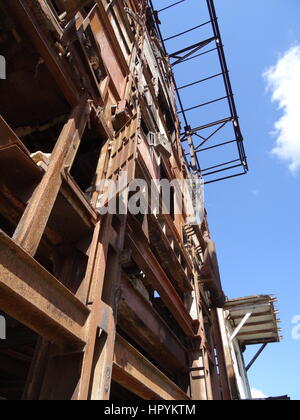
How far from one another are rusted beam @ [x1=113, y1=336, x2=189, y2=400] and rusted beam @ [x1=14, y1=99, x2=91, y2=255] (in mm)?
1659

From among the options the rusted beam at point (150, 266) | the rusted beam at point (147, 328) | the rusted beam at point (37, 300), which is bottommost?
the rusted beam at point (37, 300)

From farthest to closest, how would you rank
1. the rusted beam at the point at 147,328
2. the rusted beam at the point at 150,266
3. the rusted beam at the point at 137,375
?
the rusted beam at the point at 150,266
the rusted beam at the point at 147,328
the rusted beam at the point at 137,375

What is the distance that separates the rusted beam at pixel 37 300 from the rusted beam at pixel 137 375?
2.67 feet

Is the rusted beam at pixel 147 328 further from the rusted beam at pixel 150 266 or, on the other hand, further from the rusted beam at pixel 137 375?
the rusted beam at pixel 137 375

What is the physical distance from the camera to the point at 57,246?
3.88m

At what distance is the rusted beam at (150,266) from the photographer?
5051 mm

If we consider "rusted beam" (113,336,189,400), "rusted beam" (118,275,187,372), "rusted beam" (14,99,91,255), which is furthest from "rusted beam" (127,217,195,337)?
"rusted beam" (14,99,91,255)

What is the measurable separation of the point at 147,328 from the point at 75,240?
201 centimetres

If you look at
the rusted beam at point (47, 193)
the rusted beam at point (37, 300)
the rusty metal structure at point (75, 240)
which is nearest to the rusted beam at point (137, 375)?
the rusty metal structure at point (75, 240)

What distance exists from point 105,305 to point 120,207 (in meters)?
1.64

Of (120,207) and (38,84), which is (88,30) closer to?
(38,84)

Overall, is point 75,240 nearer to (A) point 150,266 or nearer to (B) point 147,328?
(A) point 150,266

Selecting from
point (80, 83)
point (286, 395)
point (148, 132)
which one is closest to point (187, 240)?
point (148, 132)

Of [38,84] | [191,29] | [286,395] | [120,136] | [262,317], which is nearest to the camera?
[38,84]
